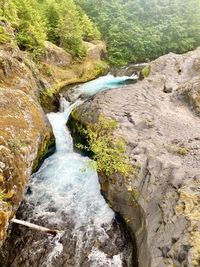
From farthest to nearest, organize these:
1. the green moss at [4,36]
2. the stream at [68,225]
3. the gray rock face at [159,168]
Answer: the green moss at [4,36]
the stream at [68,225]
the gray rock face at [159,168]

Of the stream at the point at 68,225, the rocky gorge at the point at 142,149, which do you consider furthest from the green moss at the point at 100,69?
the stream at the point at 68,225

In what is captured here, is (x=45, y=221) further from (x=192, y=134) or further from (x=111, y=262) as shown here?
(x=192, y=134)

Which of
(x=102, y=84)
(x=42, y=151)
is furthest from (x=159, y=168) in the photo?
(x=102, y=84)

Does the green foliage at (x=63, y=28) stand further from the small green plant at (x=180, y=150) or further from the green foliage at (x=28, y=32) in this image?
the small green plant at (x=180, y=150)

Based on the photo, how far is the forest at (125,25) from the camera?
24.4 meters

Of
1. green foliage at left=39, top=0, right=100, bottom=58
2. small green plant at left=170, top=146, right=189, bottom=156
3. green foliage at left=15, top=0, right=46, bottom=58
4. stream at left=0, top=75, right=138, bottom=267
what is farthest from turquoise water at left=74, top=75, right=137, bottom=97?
small green plant at left=170, top=146, right=189, bottom=156

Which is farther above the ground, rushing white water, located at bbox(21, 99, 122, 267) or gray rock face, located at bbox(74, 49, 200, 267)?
gray rock face, located at bbox(74, 49, 200, 267)

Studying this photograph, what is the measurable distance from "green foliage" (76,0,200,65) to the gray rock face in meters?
15.8

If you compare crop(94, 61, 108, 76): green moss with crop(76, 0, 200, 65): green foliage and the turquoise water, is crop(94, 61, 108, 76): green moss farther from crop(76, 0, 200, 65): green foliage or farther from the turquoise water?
crop(76, 0, 200, 65): green foliage

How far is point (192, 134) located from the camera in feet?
37.9

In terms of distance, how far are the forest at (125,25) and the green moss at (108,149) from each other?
43.3 feet

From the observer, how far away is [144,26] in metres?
34.5

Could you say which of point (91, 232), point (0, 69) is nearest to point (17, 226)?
point (91, 232)

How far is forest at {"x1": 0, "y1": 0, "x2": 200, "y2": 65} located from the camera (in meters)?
24.4
